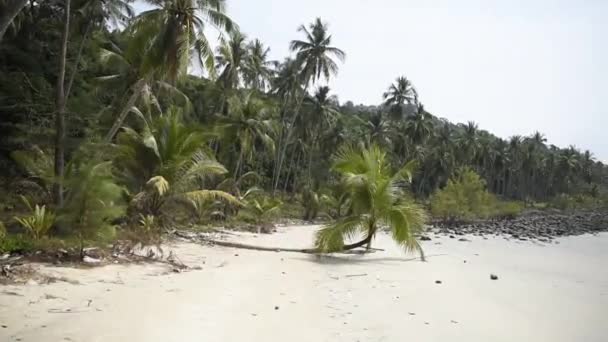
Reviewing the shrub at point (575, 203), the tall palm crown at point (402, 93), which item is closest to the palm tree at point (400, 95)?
the tall palm crown at point (402, 93)

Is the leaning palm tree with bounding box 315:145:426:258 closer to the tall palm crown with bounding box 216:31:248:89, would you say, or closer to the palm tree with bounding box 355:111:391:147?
the tall palm crown with bounding box 216:31:248:89

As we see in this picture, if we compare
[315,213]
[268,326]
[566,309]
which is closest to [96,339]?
[268,326]

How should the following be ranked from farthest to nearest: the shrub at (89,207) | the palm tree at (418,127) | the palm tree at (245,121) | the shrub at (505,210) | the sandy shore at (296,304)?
the palm tree at (418,127) → the shrub at (505,210) → the palm tree at (245,121) → the shrub at (89,207) → the sandy shore at (296,304)

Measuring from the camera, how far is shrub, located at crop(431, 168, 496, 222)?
33.0 metres

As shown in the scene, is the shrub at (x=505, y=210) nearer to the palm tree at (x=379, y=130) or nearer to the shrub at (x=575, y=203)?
the palm tree at (x=379, y=130)

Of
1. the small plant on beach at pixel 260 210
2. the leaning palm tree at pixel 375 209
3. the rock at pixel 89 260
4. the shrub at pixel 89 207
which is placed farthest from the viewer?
the small plant on beach at pixel 260 210

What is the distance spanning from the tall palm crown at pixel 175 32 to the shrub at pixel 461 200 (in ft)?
76.8

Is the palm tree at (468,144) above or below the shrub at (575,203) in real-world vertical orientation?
above

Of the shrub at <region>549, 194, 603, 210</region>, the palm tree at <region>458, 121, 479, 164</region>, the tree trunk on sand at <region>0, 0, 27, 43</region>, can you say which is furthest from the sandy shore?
the shrub at <region>549, 194, 603, 210</region>

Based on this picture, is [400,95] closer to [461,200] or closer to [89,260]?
[461,200]

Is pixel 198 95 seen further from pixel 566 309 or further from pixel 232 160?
pixel 566 309

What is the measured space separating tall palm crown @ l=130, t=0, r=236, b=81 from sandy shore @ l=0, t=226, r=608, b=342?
5.77m

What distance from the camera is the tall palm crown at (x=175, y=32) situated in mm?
13594

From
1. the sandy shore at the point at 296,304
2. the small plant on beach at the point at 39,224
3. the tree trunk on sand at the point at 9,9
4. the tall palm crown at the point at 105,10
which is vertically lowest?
the sandy shore at the point at 296,304
